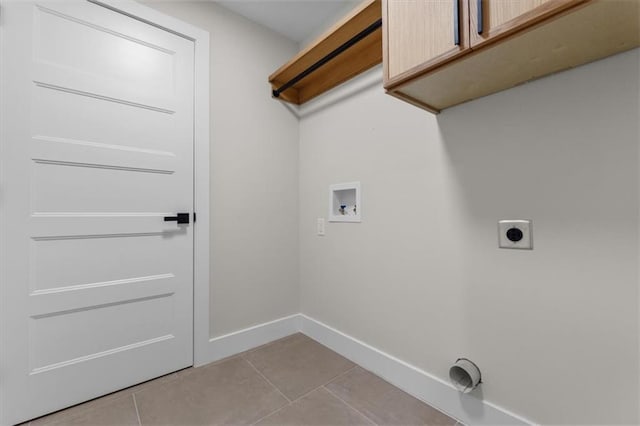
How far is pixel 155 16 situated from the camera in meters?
1.60

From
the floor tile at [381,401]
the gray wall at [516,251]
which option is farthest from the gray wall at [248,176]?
the floor tile at [381,401]

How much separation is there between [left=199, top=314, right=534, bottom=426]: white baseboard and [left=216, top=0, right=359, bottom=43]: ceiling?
2.17 m

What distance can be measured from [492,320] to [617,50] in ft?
3.40

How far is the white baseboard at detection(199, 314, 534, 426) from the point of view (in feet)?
3.93

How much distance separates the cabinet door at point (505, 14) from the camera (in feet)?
2.29

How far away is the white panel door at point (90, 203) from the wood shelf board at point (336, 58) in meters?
0.68

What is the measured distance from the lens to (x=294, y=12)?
6.26 ft

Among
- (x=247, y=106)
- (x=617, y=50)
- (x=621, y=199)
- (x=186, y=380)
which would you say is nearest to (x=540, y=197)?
(x=621, y=199)

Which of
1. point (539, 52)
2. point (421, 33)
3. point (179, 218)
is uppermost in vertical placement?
point (421, 33)

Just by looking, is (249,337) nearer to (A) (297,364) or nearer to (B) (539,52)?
(A) (297,364)

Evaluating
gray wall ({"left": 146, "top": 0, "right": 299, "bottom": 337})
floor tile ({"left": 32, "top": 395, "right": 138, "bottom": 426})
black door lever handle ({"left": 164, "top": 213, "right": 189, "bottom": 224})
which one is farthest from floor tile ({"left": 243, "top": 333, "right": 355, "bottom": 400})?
black door lever handle ({"left": 164, "top": 213, "right": 189, "bottom": 224})

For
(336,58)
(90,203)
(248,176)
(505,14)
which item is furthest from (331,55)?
(90,203)

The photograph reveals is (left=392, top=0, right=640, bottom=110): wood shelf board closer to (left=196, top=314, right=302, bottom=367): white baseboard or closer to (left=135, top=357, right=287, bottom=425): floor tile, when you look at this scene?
(left=135, top=357, right=287, bottom=425): floor tile

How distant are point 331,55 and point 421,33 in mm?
786
